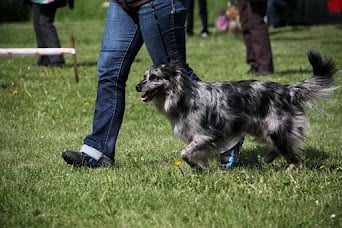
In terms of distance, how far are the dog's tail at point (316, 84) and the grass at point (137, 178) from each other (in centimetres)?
27

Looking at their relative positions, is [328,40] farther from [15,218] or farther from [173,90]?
[15,218]

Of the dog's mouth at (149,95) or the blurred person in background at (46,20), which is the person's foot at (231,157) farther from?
the blurred person in background at (46,20)

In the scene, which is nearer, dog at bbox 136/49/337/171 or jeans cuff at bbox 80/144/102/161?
dog at bbox 136/49/337/171

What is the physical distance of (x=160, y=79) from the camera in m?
5.60

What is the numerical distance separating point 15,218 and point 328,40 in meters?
14.5

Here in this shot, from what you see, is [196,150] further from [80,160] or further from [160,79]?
[80,160]

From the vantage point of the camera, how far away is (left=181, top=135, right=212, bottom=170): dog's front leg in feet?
18.6

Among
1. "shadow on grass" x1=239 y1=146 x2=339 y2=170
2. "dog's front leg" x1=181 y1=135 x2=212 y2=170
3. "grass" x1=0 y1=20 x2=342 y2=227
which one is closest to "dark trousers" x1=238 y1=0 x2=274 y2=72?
"grass" x1=0 y1=20 x2=342 y2=227

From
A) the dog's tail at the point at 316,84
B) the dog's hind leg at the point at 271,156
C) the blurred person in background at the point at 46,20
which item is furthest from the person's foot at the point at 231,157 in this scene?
the blurred person in background at the point at 46,20

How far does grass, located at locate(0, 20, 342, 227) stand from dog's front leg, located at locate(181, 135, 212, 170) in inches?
4.3

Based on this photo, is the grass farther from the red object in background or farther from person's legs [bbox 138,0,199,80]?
the red object in background

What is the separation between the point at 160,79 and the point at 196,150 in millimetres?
622

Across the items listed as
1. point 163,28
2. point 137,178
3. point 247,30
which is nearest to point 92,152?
point 137,178

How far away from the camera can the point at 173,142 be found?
7230mm
